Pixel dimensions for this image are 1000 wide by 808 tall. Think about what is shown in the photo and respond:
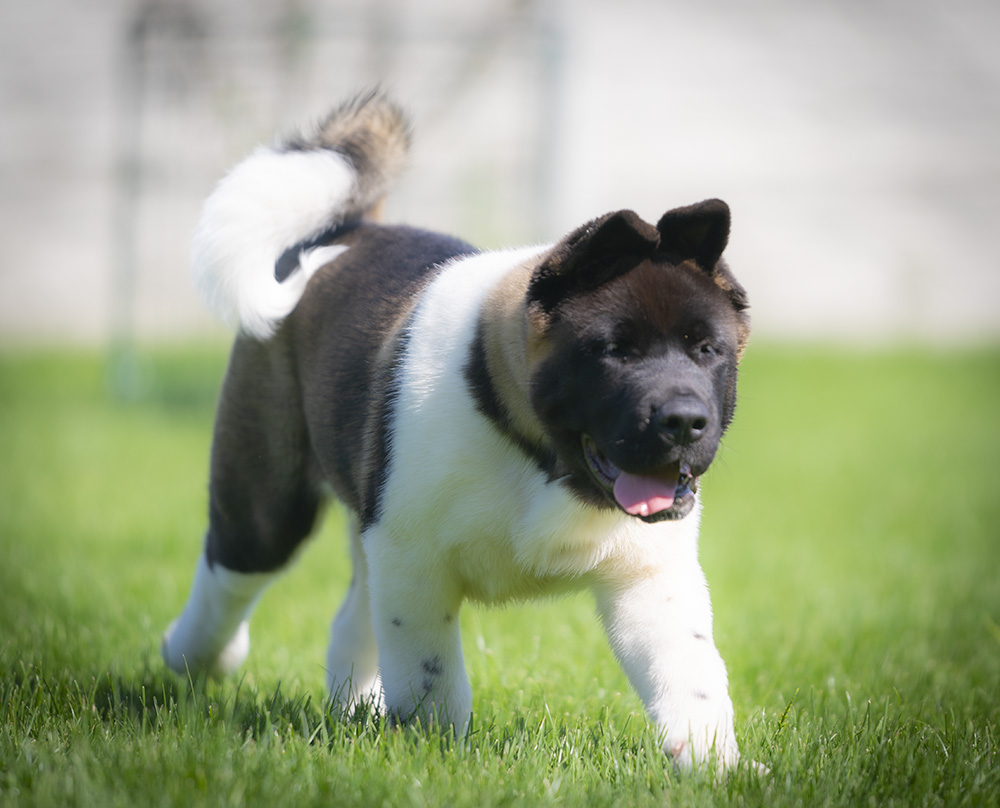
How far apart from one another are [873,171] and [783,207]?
73.8 inches

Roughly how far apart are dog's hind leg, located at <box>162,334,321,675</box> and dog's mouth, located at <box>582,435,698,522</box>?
4.46ft

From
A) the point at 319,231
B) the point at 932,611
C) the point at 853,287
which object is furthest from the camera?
the point at 853,287

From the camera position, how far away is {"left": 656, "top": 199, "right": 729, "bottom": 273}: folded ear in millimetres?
2691

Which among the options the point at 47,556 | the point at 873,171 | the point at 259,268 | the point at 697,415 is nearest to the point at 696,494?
the point at 697,415

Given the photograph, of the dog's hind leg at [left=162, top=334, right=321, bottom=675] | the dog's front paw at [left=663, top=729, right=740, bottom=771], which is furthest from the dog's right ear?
the dog's hind leg at [left=162, top=334, right=321, bottom=675]

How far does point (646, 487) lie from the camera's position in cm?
259

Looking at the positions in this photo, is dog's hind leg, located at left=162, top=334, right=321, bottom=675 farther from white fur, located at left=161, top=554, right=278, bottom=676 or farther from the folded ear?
the folded ear

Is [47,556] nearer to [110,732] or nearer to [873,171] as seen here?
[110,732]

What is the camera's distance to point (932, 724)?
3.35 m

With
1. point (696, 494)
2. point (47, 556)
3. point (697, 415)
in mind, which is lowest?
point (47, 556)

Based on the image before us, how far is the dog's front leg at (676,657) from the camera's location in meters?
2.76

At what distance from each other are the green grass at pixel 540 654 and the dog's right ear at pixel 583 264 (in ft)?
2.53

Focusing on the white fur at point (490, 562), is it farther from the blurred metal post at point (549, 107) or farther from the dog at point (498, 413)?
the blurred metal post at point (549, 107)

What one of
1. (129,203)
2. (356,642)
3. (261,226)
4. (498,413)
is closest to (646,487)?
(498,413)
